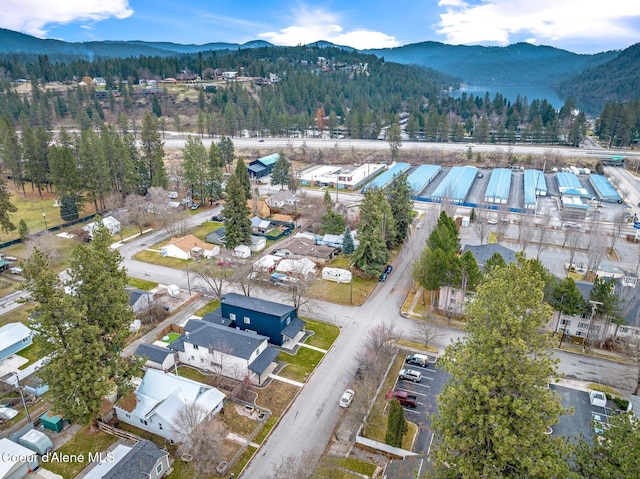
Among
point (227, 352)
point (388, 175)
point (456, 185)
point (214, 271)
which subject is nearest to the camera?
point (227, 352)

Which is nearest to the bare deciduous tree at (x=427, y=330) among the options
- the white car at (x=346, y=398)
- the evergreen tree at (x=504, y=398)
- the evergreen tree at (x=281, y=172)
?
the white car at (x=346, y=398)

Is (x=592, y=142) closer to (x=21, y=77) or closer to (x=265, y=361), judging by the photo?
(x=265, y=361)

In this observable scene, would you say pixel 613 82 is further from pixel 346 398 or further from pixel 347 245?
pixel 346 398

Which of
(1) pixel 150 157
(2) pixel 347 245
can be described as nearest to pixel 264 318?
(2) pixel 347 245

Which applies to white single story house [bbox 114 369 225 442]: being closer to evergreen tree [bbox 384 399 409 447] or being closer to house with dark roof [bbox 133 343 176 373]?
house with dark roof [bbox 133 343 176 373]

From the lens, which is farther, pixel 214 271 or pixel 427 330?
pixel 214 271

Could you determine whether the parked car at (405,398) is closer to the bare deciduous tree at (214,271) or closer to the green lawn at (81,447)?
the green lawn at (81,447)
